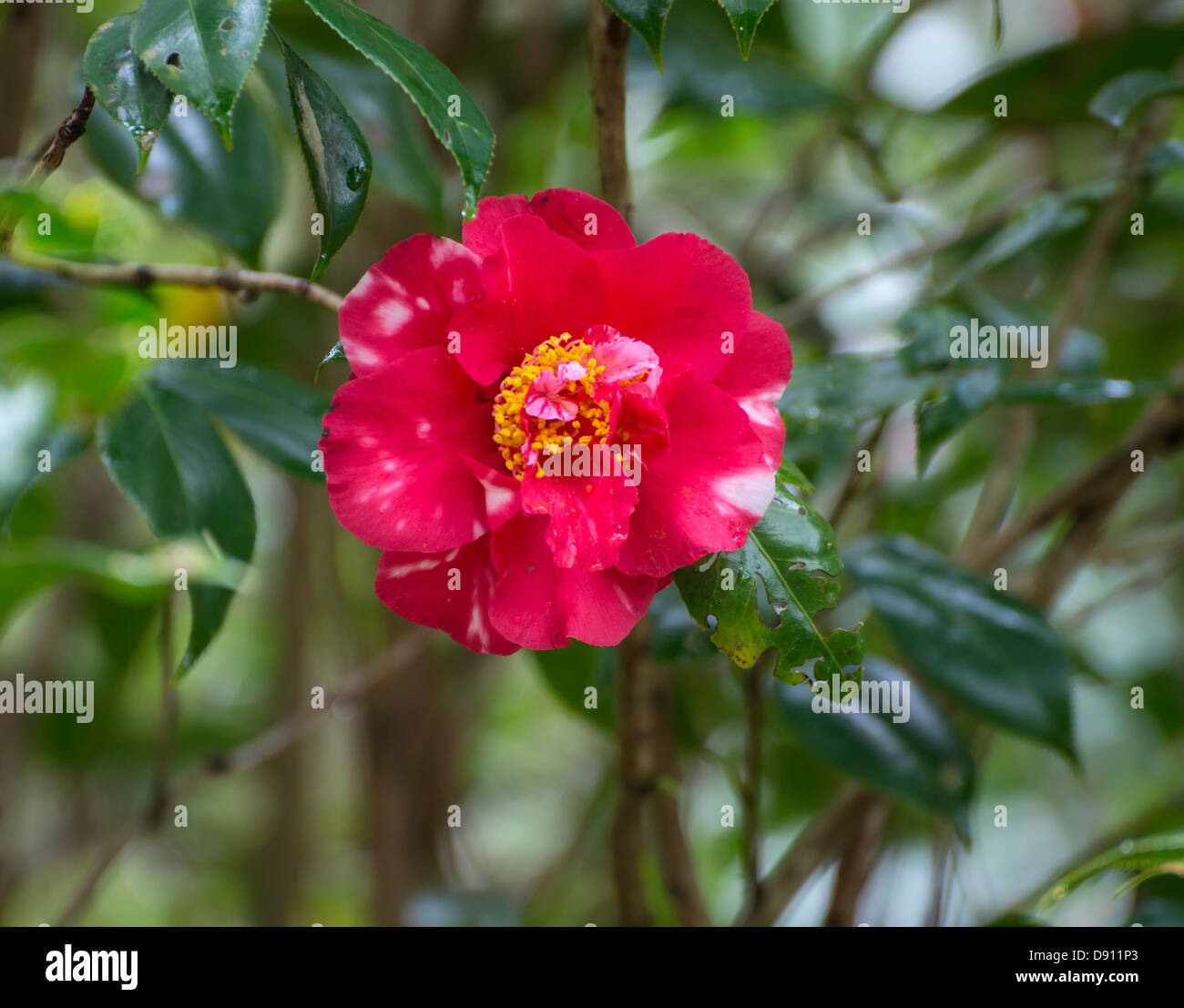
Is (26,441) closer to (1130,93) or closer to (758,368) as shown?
(758,368)

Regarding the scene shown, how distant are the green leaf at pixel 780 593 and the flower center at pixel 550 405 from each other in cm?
9

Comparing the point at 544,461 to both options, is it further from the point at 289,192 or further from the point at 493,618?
the point at 289,192

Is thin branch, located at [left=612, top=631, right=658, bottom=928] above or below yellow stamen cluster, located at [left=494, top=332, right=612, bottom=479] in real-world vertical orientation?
below

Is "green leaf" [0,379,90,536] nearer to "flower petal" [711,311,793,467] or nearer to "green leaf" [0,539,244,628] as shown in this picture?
"green leaf" [0,539,244,628]

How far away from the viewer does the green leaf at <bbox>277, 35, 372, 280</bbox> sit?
17.8 inches

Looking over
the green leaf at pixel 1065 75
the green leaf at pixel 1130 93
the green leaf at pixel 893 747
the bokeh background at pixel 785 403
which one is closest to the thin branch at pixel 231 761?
the bokeh background at pixel 785 403

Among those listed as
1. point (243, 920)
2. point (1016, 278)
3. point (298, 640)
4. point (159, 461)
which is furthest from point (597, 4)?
point (243, 920)

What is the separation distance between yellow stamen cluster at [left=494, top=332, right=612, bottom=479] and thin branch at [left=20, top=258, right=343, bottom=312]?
3.9 inches

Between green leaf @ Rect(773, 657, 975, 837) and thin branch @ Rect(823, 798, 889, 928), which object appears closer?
green leaf @ Rect(773, 657, 975, 837)

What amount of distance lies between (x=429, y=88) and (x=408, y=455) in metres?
0.17

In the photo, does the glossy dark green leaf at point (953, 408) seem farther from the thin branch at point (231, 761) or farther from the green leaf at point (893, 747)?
the thin branch at point (231, 761)

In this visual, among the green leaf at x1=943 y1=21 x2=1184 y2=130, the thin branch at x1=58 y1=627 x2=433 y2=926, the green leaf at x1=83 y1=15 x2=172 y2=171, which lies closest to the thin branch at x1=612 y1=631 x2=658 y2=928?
the thin branch at x1=58 y1=627 x2=433 y2=926

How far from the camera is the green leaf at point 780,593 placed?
0.47 m

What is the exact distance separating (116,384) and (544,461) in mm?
441
